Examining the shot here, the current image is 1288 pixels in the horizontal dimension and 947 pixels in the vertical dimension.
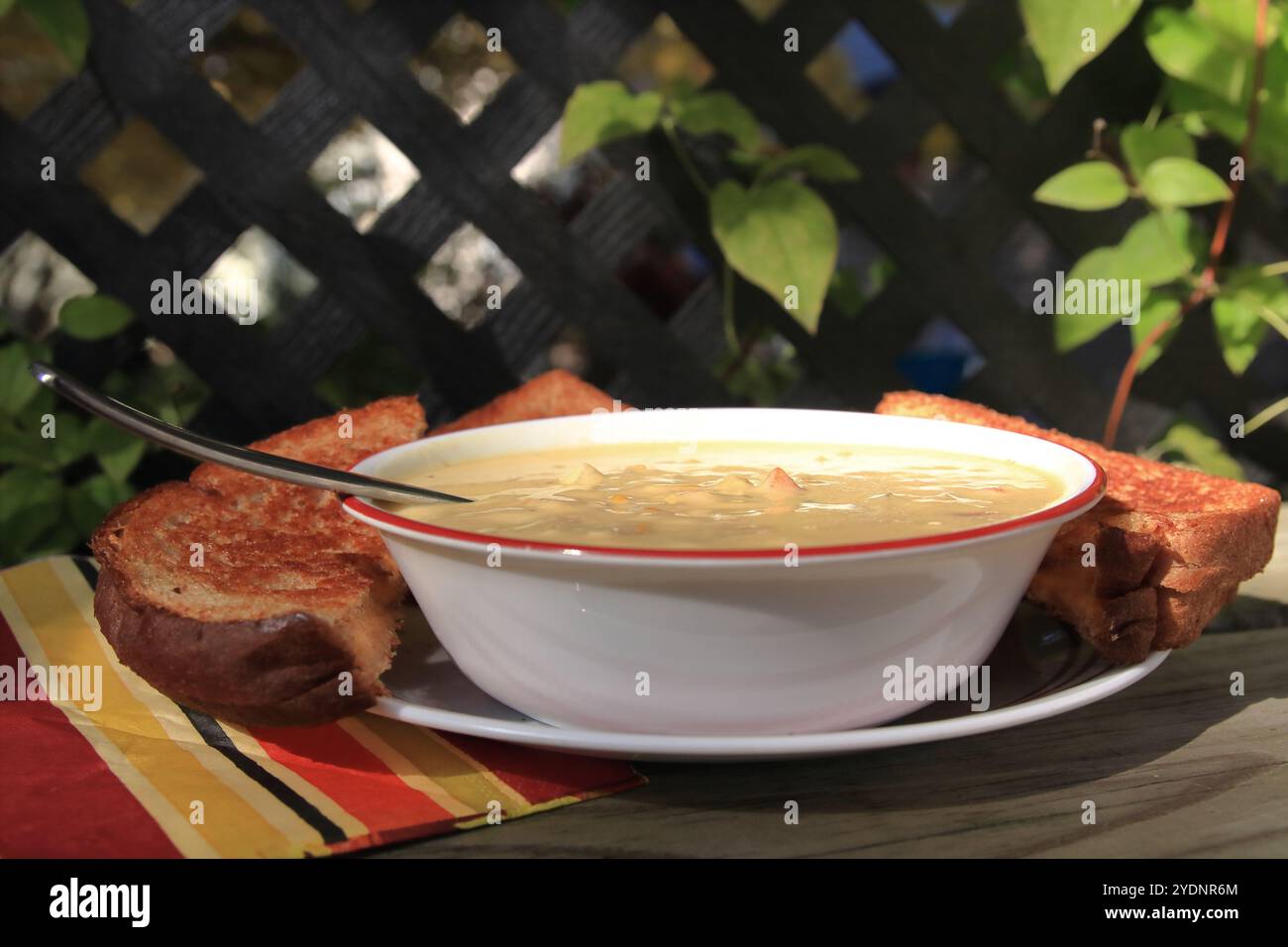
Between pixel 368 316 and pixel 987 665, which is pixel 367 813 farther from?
pixel 368 316

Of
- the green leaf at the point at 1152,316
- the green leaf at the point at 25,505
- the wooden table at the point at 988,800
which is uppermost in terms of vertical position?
the green leaf at the point at 1152,316

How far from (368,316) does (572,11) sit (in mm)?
574

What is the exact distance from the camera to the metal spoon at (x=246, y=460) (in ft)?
2.89

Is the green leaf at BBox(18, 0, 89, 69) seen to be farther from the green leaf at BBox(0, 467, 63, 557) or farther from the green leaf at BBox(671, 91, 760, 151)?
the green leaf at BBox(671, 91, 760, 151)

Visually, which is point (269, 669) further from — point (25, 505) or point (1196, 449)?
point (1196, 449)

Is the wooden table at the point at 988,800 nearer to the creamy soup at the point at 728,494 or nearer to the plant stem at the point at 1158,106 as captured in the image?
the creamy soup at the point at 728,494

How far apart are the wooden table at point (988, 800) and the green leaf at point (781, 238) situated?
84cm

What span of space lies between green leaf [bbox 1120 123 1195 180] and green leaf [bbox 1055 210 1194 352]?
0.28 feet

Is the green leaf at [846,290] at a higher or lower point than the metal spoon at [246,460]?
higher

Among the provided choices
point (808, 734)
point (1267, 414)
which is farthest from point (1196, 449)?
point (808, 734)

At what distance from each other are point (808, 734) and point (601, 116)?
117 centimetres

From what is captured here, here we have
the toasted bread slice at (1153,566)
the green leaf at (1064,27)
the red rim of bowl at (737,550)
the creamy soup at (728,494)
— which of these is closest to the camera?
the red rim of bowl at (737,550)

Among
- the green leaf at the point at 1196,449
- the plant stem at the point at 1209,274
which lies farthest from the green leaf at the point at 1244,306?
the green leaf at the point at 1196,449

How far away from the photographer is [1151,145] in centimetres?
187
